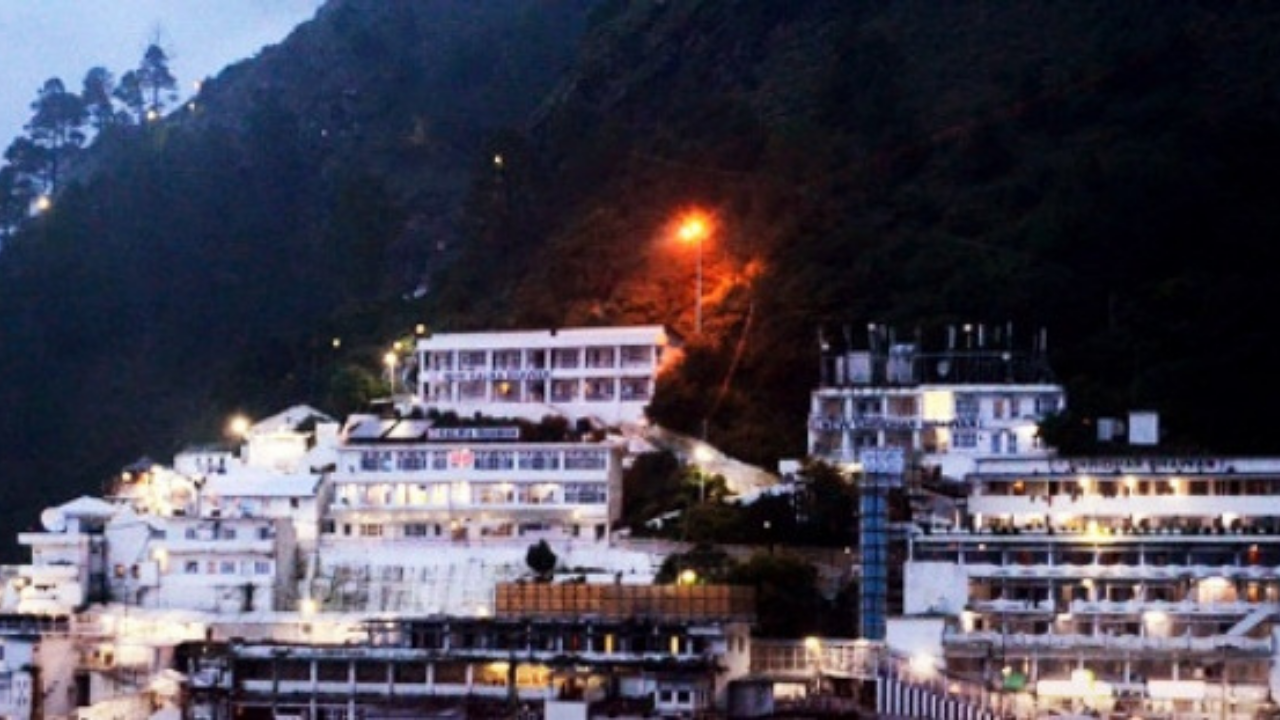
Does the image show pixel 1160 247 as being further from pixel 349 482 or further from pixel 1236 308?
pixel 349 482

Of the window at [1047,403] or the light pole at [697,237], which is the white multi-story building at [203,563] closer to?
the light pole at [697,237]

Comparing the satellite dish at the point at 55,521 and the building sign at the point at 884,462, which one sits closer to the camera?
the building sign at the point at 884,462

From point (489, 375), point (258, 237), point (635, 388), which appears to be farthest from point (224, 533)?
point (258, 237)

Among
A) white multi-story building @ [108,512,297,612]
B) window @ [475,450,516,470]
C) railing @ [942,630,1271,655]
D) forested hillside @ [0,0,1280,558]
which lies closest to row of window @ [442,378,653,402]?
forested hillside @ [0,0,1280,558]

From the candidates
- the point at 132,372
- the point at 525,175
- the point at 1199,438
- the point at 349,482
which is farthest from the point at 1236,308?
the point at 132,372

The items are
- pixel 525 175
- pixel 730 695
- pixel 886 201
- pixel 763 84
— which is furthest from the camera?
pixel 763 84

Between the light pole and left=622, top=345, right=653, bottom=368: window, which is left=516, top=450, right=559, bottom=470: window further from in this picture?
the light pole

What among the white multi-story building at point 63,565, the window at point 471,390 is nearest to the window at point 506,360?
→ the window at point 471,390
